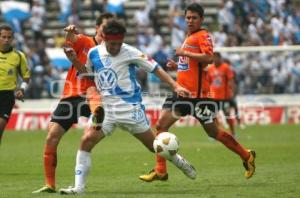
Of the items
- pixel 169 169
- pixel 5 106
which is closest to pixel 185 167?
pixel 169 169

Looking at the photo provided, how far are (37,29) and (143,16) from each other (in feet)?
15.7

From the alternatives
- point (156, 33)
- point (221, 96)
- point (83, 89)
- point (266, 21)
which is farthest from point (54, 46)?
point (83, 89)

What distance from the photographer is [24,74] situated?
51.1 feet

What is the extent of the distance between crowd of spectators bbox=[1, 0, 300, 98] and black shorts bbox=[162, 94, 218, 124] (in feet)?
53.2

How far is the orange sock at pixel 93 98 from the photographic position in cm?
1101

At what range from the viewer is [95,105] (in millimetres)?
10977

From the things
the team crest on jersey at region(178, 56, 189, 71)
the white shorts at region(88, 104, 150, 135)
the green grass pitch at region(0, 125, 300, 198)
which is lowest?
the green grass pitch at region(0, 125, 300, 198)

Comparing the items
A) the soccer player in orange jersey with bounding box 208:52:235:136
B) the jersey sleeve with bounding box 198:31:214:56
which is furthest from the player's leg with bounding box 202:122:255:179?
the soccer player in orange jersey with bounding box 208:52:235:136

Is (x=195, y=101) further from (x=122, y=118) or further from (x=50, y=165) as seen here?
(x=50, y=165)

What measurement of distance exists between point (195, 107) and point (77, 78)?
6.76 ft

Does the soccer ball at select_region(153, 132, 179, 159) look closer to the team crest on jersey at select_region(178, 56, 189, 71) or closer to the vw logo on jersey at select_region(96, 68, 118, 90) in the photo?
the vw logo on jersey at select_region(96, 68, 118, 90)

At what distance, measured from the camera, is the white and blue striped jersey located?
11.4 meters

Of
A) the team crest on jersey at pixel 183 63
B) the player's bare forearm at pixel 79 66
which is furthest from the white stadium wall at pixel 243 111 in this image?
the player's bare forearm at pixel 79 66

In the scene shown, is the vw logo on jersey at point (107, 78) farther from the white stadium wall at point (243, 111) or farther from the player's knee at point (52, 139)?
the white stadium wall at point (243, 111)
